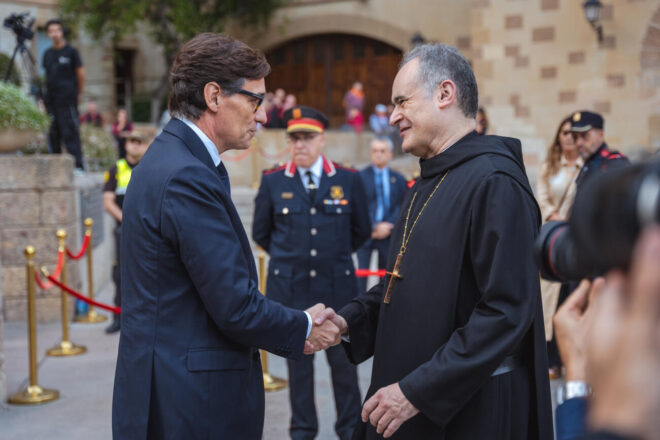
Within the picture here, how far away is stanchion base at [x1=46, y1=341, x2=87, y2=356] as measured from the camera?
21.3 ft

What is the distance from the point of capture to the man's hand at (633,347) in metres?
0.84

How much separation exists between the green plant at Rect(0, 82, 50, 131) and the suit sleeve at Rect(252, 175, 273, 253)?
11.9 feet

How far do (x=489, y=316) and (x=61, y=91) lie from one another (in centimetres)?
875

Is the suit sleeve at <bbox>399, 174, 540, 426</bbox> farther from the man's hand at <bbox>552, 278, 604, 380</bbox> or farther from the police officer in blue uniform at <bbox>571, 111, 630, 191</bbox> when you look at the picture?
the police officer in blue uniform at <bbox>571, 111, 630, 191</bbox>

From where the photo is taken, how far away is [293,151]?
487 centimetres

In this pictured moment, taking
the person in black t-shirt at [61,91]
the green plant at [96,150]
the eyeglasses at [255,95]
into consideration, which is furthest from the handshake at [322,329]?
the green plant at [96,150]

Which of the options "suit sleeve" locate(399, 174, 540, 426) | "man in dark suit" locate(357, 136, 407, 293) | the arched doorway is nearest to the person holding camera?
"suit sleeve" locate(399, 174, 540, 426)

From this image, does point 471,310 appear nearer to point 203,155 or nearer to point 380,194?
point 203,155

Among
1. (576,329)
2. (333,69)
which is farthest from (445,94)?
(333,69)

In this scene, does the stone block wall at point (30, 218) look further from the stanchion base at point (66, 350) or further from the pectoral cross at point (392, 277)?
the pectoral cross at point (392, 277)

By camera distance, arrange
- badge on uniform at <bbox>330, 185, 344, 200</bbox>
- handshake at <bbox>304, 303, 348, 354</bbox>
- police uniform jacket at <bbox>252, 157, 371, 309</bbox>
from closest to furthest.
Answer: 1. handshake at <bbox>304, 303, 348, 354</bbox>
2. police uniform jacket at <bbox>252, 157, 371, 309</bbox>
3. badge on uniform at <bbox>330, 185, 344, 200</bbox>

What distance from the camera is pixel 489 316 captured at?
7.40 feet

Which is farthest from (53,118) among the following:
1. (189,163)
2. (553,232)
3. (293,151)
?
(553,232)

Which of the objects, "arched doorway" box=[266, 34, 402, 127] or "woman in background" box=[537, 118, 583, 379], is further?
"arched doorway" box=[266, 34, 402, 127]
